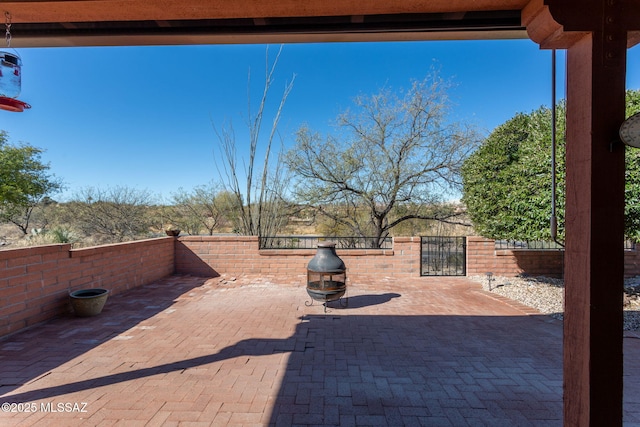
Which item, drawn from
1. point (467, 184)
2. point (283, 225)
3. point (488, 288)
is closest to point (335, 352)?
point (488, 288)

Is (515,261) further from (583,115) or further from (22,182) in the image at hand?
(22,182)

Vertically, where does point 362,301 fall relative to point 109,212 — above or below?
below

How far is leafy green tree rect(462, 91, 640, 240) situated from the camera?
13.8ft

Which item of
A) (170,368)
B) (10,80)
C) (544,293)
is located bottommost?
(170,368)

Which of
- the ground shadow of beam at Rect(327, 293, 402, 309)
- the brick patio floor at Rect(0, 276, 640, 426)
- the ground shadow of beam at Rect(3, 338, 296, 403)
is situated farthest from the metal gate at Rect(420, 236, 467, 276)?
the ground shadow of beam at Rect(3, 338, 296, 403)

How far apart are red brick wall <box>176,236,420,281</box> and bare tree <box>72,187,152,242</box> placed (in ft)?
19.2

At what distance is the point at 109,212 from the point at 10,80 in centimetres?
1158

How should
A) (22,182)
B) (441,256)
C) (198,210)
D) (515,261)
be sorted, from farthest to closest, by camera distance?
(198,210)
(22,182)
(441,256)
(515,261)

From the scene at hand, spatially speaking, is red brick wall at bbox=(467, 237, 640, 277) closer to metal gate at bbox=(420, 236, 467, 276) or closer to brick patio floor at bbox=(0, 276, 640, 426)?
metal gate at bbox=(420, 236, 467, 276)

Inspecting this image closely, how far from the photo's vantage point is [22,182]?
1191 centimetres

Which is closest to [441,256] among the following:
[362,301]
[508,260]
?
[508,260]

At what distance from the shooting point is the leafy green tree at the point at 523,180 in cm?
421

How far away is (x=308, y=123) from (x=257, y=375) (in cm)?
857

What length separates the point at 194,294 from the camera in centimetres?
556
